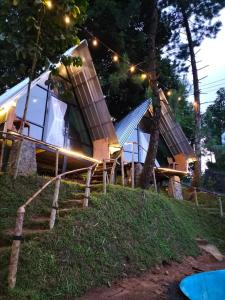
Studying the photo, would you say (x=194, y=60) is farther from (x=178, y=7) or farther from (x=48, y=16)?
(x=48, y=16)

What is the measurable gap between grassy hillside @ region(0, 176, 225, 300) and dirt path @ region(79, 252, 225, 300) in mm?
161

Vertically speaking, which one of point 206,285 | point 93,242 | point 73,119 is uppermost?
point 73,119

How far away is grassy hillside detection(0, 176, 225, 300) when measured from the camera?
4668 mm

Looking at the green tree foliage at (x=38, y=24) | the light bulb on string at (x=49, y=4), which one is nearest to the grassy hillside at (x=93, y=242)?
the green tree foliage at (x=38, y=24)

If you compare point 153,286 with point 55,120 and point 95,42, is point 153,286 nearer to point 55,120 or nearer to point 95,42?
point 55,120

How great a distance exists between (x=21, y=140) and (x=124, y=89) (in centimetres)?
1018

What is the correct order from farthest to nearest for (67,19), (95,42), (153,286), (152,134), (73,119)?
(95,42)
(73,119)
(152,134)
(153,286)
(67,19)

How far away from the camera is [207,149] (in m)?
18.0

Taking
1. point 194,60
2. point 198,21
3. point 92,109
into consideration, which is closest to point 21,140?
point 92,109

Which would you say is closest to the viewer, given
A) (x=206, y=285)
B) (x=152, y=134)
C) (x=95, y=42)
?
(x=206, y=285)

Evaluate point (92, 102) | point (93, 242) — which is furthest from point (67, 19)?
point (92, 102)

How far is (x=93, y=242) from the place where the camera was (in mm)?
5910

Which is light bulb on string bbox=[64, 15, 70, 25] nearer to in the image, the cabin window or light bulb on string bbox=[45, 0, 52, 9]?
light bulb on string bbox=[45, 0, 52, 9]

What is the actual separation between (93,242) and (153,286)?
1.29 metres
